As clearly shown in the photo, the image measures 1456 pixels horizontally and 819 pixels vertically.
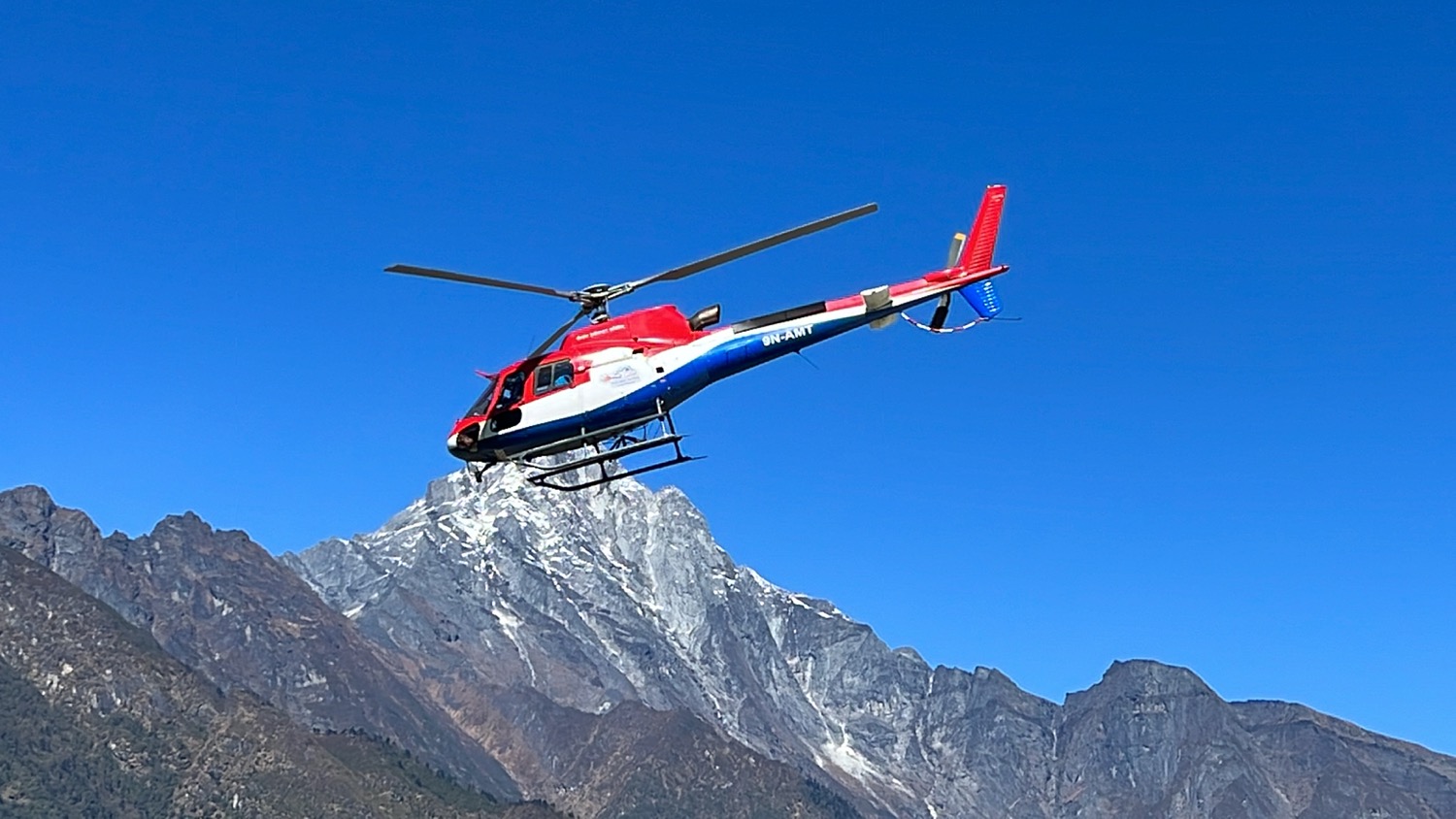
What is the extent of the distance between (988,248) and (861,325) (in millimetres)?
9543

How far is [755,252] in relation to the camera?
84625mm

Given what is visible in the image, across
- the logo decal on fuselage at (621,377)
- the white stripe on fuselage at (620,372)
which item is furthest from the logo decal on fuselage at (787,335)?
the logo decal on fuselage at (621,377)

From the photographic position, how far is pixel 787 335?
318 ft

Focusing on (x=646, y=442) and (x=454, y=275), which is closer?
(x=454, y=275)

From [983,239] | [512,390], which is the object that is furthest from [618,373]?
[983,239]

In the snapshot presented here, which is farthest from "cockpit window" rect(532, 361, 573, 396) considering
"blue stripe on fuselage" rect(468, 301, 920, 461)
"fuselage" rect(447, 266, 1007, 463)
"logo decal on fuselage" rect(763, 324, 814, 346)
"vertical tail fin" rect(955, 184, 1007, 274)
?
"vertical tail fin" rect(955, 184, 1007, 274)

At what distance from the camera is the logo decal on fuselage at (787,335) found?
96.6 meters

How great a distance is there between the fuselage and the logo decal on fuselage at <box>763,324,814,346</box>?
0.05 meters

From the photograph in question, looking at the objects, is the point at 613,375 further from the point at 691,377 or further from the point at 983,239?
the point at 983,239

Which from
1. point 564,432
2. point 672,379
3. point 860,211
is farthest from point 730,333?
point 860,211

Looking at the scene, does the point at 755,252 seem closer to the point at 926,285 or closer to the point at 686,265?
the point at 686,265

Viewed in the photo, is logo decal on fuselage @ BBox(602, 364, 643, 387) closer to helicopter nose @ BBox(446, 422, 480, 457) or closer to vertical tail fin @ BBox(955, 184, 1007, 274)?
helicopter nose @ BBox(446, 422, 480, 457)

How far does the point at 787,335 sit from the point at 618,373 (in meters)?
9.65

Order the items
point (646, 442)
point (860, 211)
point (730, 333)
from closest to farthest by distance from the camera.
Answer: point (860, 211)
point (646, 442)
point (730, 333)
